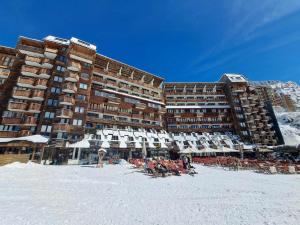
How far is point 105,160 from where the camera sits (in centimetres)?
3053

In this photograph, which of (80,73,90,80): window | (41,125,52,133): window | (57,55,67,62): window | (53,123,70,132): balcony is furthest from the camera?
(57,55,67,62): window

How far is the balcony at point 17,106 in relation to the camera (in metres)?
27.9

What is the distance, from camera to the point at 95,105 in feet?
115

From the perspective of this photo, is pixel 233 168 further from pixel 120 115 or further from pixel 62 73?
pixel 62 73

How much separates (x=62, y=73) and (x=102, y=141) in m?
17.0

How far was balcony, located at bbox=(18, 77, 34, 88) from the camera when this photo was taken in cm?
2997

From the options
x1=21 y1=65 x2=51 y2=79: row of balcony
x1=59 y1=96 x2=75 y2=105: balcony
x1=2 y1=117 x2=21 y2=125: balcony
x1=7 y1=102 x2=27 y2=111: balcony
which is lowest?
x1=2 y1=117 x2=21 y2=125: balcony

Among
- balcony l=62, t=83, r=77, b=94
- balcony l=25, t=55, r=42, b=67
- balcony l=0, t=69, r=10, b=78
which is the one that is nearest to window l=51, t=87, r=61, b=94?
balcony l=62, t=83, r=77, b=94

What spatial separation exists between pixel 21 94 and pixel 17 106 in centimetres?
236

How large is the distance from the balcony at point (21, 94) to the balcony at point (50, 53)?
8747 mm

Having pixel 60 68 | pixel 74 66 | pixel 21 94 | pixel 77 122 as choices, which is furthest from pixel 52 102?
pixel 74 66

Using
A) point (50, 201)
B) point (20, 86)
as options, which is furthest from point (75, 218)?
point (20, 86)

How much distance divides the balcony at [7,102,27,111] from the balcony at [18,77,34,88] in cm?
370

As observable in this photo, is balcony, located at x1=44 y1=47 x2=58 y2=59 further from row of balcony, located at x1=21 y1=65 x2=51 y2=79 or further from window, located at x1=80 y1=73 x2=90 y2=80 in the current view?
window, located at x1=80 y1=73 x2=90 y2=80
